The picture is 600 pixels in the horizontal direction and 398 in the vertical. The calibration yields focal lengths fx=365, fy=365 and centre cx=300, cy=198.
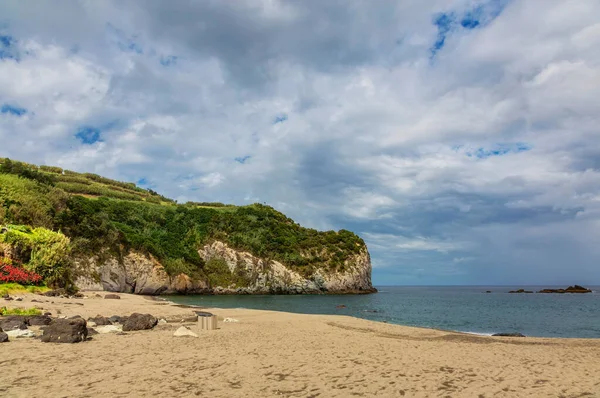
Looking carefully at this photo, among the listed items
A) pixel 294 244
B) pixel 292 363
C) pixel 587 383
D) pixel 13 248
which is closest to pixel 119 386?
pixel 292 363

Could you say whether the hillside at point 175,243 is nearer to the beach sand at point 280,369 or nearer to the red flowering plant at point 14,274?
the red flowering plant at point 14,274

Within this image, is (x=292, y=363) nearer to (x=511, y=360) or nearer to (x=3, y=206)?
(x=511, y=360)

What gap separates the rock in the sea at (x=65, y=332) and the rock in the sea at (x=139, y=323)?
3488mm

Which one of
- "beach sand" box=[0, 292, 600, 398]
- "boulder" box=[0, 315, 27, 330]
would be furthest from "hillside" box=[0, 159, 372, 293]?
"beach sand" box=[0, 292, 600, 398]

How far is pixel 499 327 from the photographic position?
109ft

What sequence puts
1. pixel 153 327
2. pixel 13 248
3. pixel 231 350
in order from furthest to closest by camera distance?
1. pixel 13 248
2. pixel 153 327
3. pixel 231 350

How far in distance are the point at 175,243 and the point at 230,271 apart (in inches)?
537

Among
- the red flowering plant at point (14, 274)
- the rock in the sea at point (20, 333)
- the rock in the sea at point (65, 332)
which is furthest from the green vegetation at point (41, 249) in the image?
the rock in the sea at point (65, 332)

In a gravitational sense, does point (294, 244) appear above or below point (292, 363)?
above

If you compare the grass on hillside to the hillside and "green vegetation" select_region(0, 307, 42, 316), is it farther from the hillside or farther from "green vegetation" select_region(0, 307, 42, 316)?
the hillside

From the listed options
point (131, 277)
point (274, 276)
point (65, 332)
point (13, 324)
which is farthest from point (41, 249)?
point (274, 276)

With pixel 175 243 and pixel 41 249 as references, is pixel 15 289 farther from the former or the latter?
pixel 175 243

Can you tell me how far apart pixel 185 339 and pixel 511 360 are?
1266 cm

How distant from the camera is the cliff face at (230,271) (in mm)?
58106
